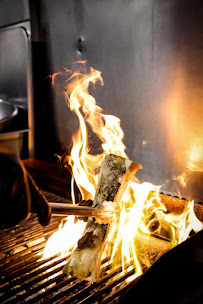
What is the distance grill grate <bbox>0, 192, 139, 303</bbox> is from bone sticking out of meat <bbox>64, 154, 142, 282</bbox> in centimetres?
7

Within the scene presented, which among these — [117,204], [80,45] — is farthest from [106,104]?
[117,204]

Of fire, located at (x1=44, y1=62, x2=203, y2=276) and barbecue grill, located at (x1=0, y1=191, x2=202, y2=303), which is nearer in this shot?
barbecue grill, located at (x1=0, y1=191, x2=202, y2=303)

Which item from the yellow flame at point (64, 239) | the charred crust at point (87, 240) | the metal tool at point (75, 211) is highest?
the metal tool at point (75, 211)

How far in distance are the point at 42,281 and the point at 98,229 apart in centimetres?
47

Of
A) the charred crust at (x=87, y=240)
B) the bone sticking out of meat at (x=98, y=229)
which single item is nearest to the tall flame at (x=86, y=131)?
the bone sticking out of meat at (x=98, y=229)

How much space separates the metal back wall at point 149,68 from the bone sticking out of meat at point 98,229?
0.58m

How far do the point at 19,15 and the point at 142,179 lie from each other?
8.17ft

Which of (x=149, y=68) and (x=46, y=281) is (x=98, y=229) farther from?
(x=149, y=68)

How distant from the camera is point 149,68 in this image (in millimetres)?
2729

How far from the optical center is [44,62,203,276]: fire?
2.27 m

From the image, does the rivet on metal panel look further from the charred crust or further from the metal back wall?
the charred crust

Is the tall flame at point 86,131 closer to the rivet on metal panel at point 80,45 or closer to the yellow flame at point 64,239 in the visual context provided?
the rivet on metal panel at point 80,45

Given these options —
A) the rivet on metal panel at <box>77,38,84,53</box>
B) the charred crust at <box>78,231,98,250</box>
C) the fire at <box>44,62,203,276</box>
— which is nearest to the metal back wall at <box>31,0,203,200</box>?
the rivet on metal panel at <box>77,38,84,53</box>

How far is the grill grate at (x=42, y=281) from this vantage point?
1775 mm
